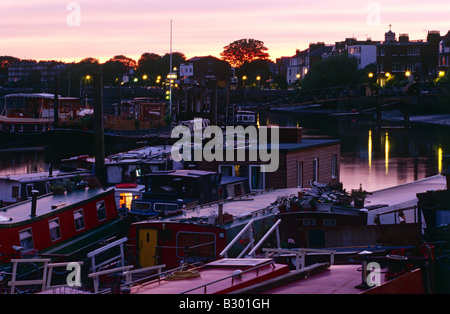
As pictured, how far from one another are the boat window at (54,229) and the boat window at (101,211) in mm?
2413

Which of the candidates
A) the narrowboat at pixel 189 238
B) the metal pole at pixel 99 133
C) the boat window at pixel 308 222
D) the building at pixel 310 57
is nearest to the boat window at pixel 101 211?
the narrowboat at pixel 189 238

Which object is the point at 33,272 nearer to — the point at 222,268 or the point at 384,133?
the point at 222,268

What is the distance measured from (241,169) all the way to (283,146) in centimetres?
293

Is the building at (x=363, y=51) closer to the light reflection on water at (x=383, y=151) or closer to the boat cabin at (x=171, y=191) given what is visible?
the light reflection on water at (x=383, y=151)

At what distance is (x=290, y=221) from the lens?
1928 centimetres

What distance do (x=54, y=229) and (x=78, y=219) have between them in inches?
53.1

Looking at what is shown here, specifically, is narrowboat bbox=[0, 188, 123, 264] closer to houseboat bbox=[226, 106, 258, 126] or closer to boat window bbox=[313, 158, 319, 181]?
boat window bbox=[313, 158, 319, 181]

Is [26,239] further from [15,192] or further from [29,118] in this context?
[29,118]

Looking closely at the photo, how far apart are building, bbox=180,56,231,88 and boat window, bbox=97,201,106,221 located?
503ft

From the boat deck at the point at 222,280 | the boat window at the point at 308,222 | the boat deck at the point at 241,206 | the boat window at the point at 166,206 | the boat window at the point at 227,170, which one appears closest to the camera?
the boat deck at the point at 222,280

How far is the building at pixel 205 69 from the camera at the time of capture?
579ft

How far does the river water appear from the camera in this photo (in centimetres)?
5119

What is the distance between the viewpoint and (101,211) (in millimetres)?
21844
